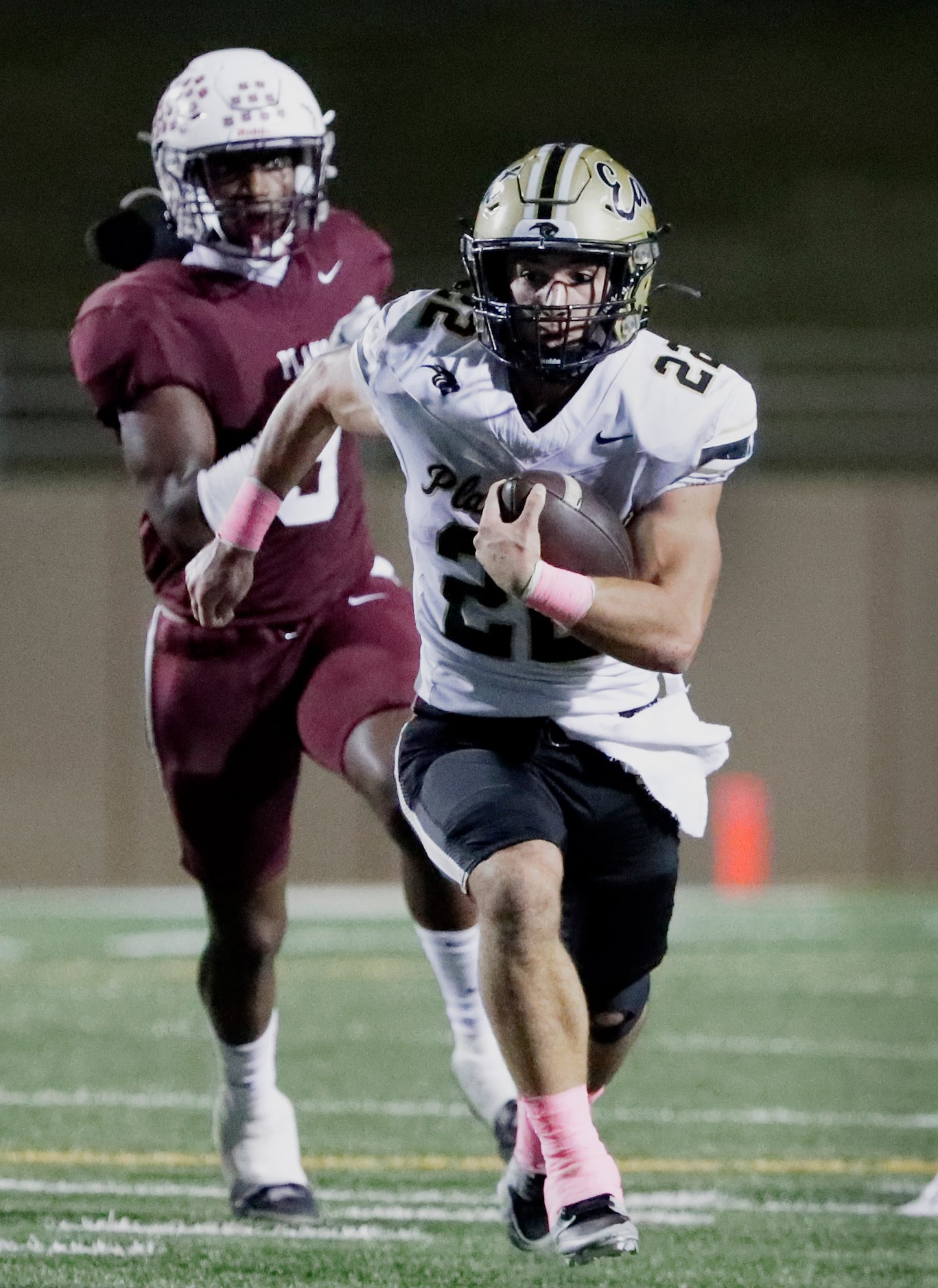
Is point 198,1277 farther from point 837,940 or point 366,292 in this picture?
point 837,940

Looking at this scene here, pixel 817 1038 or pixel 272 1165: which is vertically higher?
pixel 272 1165

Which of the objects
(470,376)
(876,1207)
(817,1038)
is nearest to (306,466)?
(470,376)

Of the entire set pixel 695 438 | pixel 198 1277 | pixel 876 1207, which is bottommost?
pixel 876 1207

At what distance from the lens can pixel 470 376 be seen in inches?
127

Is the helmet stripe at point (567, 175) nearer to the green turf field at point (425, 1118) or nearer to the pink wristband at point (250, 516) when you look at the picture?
the pink wristband at point (250, 516)

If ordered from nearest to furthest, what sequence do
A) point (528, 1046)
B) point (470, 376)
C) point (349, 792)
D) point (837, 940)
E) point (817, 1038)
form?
point (528, 1046), point (470, 376), point (817, 1038), point (837, 940), point (349, 792)

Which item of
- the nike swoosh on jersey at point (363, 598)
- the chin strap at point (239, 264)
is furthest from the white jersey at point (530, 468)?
the chin strap at point (239, 264)

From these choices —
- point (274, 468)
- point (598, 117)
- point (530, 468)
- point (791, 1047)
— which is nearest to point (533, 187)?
point (530, 468)

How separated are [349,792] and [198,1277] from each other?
24.1 ft

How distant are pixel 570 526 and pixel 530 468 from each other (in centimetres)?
20

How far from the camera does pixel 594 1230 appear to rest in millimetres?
2830

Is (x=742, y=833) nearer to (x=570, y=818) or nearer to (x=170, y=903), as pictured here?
(x=170, y=903)

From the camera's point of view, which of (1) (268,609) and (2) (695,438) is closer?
(2) (695,438)

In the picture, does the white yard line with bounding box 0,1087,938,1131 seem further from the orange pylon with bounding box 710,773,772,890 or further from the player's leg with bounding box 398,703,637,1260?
the orange pylon with bounding box 710,773,772,890
